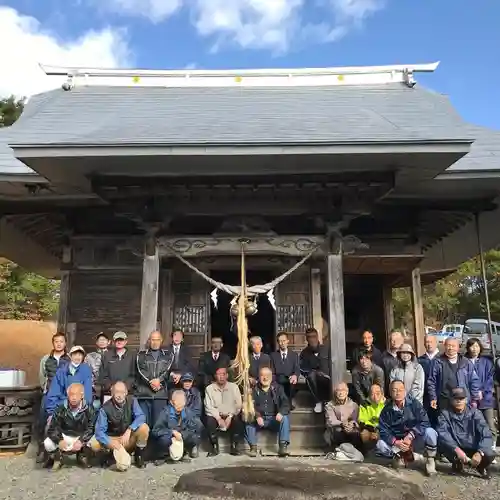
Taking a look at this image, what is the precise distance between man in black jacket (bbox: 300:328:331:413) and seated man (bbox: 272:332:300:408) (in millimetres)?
212

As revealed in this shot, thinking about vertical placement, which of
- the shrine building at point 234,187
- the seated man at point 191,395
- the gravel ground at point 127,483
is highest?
the shrine building at point 234,187

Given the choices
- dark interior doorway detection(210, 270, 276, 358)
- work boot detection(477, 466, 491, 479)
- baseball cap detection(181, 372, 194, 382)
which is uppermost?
dark interior doorway detection(210, 270, 276, 358)

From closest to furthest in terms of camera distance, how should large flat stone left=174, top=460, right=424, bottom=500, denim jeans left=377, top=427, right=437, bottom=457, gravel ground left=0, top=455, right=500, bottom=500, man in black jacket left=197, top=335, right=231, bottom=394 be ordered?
large flat stone left=174, top=460, right=424, bottom=500 → gravel ground left=0, top=455, right=500, bottom=500 → denim jeans left=377, top=427, right=437, bottom=457 → man in black jacket left=197, top=335, right=231, bottom=394

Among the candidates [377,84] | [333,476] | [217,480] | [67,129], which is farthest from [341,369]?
[377,84]

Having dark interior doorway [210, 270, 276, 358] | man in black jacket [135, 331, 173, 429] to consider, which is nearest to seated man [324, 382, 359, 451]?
man in black jacket [135, 331, 173, 429]

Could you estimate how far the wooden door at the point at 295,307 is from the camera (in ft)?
28.8

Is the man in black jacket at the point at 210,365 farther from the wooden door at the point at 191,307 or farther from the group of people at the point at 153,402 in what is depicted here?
the wooden door at the point at 191,307

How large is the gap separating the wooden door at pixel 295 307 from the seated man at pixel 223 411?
113 inches

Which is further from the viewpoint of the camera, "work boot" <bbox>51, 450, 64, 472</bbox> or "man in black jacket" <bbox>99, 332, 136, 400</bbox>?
"man in black jacket" <bbox>99, 332, 136, 400</bbox>

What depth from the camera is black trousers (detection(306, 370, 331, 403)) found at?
6.61m

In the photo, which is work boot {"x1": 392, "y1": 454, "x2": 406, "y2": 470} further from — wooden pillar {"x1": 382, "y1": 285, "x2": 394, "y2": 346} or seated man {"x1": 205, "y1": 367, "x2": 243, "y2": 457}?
wooden pillar {"x1": 382, "y1": 285, "x2": 394, "y2": 346}

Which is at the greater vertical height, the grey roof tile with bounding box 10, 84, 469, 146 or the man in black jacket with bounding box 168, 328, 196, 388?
the grey roof tile with bounding box 10, 84, 469, 146

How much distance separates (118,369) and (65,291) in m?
3.39

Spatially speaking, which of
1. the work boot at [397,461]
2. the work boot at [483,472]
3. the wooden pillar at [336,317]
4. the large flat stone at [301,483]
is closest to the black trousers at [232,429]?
the large flat stone at [301,483]
